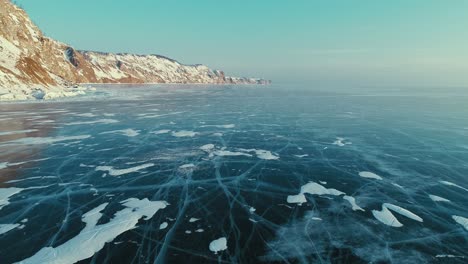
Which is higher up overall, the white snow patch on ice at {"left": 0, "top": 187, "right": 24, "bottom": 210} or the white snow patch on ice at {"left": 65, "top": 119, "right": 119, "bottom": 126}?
the white snow patch on ice at {"left": 0, "top": 187, "right": 24, "bottom": 210}

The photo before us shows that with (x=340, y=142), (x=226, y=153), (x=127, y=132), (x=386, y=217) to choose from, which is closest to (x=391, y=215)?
(x=386, y=217)

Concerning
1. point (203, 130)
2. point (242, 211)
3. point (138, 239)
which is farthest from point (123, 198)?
point (203, 130)

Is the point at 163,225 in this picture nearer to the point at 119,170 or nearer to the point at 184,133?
the point at 119,170

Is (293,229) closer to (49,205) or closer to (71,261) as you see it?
(71,261)

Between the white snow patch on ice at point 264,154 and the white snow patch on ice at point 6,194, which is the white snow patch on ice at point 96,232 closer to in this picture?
the white snow patch on ice at point 6,194

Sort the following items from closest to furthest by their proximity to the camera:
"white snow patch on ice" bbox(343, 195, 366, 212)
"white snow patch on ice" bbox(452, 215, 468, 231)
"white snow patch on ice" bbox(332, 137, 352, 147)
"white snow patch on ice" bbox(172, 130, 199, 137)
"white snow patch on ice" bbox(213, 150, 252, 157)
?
"white snow patch on ice" bbox(452, 215, 468, 231) → "white snow patch on ice" bbox(343, 195, 366, 212) → "white snow patch on ice" bbox(213, 150, 252, 157) → "white snow patch on ice" bbox(332, 137, 352, 147) → "white snow patch on ice" bbox(172, 130, 199, 137)

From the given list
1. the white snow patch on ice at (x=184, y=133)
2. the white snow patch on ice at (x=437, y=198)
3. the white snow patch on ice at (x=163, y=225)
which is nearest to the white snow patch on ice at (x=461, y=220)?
the white snow patch on ice at (x=437, y=198)

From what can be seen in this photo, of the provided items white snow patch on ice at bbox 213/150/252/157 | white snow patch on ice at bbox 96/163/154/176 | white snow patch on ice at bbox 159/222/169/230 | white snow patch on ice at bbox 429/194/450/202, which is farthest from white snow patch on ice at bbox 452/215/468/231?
white snow patch on ice at bbox 96/163/154/176

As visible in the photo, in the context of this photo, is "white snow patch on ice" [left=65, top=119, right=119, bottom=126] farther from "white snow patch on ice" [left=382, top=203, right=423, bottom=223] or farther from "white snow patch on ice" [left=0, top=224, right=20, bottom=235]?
"white snow patch on ice" [left=382, top=203, right=423, bottom=223]
